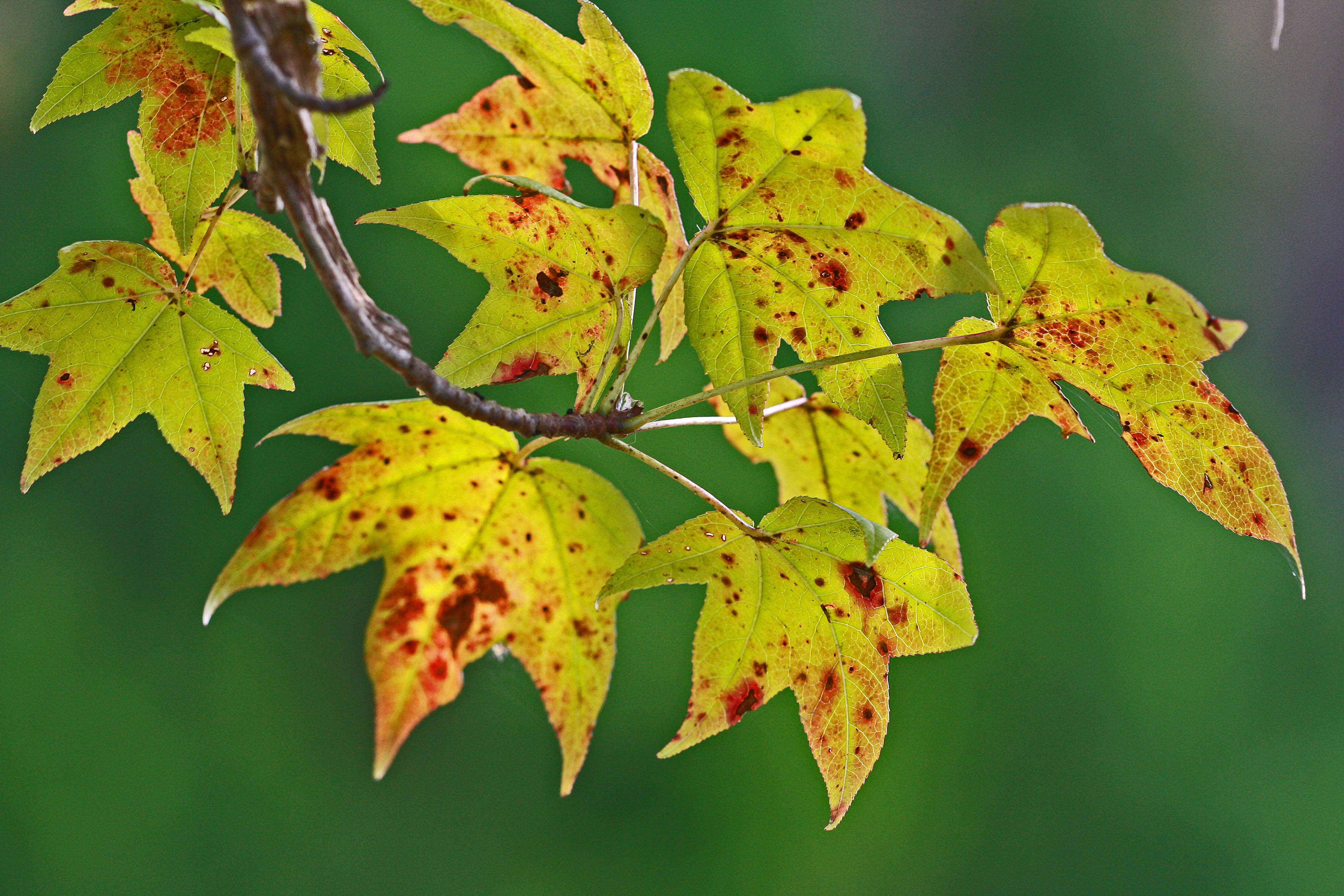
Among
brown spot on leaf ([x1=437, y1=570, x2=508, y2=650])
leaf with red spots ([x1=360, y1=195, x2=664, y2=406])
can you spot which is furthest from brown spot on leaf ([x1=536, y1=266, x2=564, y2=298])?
brown spot on leaf ([x1=437, y1=570, x2=508, y2=650])

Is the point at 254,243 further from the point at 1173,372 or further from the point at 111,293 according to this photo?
the point at 1173,372

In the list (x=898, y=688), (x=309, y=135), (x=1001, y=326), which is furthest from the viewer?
(x=898, y=688)

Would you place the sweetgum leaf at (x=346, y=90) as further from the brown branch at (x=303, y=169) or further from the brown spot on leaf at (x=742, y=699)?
the brown spot on leaf at (x=742, y=699)

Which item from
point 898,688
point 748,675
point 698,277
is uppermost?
point 698,277

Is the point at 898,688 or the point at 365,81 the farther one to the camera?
the point at 898,688

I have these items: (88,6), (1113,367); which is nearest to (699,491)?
(1113,367)

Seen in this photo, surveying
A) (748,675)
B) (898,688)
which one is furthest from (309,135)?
(898,688)

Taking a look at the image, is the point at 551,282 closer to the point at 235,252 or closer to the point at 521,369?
the point at 521,369
